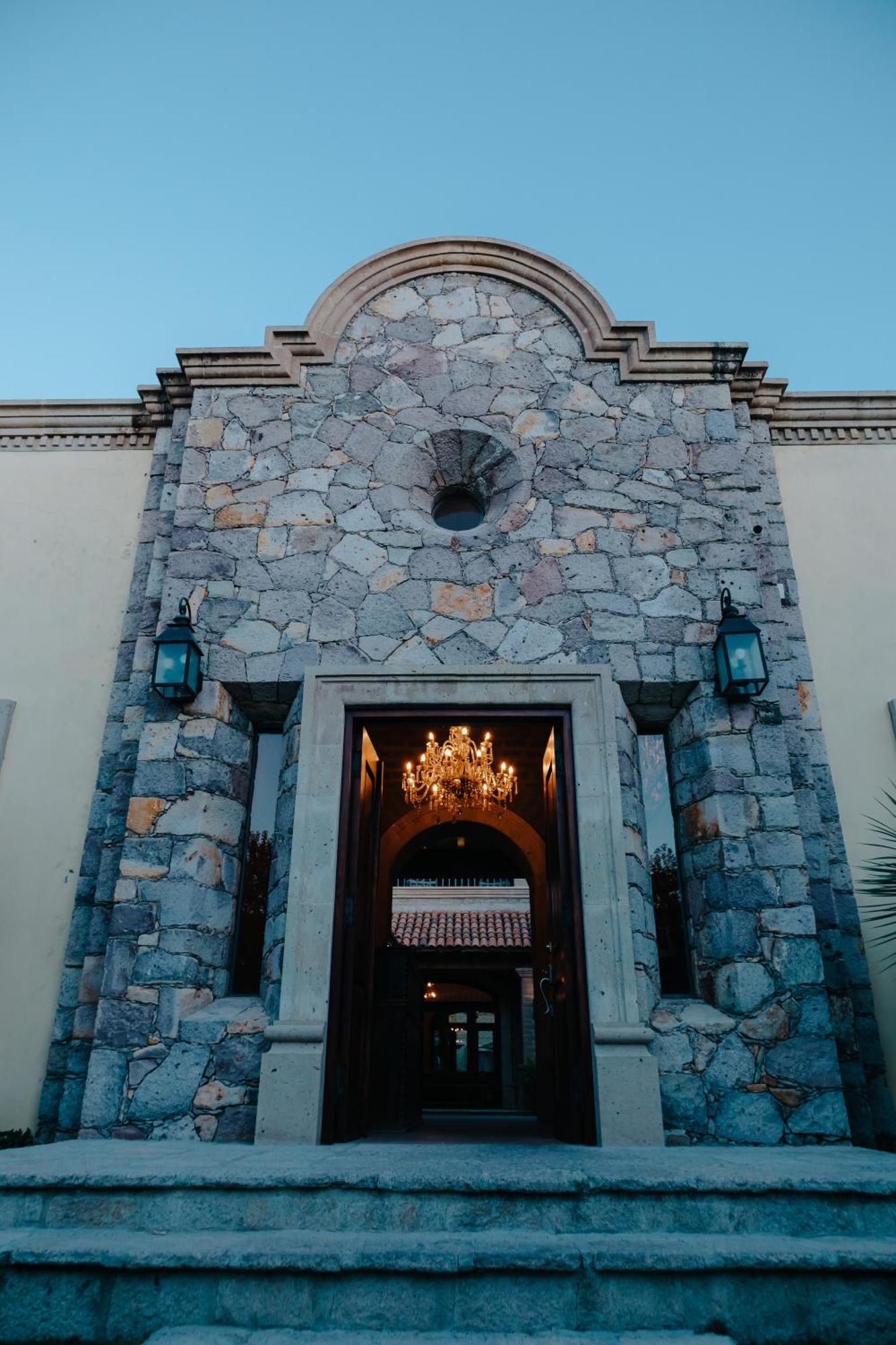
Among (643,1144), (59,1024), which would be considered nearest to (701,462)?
(643,1144)

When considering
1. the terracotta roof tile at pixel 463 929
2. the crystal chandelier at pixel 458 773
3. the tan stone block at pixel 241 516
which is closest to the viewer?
the tan stone block at pixel 241 516

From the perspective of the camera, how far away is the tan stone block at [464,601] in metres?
5.47

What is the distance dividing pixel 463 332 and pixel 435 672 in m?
2.89

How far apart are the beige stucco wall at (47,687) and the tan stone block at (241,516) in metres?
1.05

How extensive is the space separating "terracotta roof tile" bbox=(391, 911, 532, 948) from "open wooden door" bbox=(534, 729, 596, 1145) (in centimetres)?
1058

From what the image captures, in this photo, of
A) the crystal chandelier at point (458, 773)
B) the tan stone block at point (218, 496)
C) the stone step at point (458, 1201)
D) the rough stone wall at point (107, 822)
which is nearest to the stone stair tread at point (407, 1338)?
the stone step at point (458, 1201)

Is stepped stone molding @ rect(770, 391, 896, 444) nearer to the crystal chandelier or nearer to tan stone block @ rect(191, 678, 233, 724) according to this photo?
the crystal chandelier

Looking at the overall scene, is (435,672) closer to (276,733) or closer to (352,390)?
(276,733)

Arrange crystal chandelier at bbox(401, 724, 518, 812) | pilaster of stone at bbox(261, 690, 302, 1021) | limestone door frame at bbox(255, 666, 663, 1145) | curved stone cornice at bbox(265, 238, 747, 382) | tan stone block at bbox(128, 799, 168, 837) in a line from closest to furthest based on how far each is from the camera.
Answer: limestone door frame at bbox(255, 666, 663, 1145)
pilaster of stone at bbox(261, 690, 302, 1021)
tan stone block at bbox(128, 799, 168, 837)
curved stone cornice at bbox(265, 238, 747, 382)
crystal chandelier at bbox(401, 724, 518, 812)

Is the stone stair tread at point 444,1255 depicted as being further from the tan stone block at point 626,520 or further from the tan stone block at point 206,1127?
the tan stone block at point 626,520

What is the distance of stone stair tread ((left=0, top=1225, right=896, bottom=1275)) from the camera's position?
7.77 ft

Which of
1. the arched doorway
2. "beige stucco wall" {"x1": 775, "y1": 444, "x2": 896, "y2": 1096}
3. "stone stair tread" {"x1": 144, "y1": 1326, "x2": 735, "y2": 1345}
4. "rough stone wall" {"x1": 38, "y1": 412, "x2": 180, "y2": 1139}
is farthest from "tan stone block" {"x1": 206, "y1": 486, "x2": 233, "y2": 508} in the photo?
"stone stair tread" {"x1": 144, "y1": 1326, "x2": 735, "y2": 1345}

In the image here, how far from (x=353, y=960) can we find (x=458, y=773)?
4031mm

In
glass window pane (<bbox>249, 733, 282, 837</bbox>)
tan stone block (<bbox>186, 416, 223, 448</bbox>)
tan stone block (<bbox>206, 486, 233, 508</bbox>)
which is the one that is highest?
tan stone block (<bbox>186, 416, 223, 448</bbox>)
